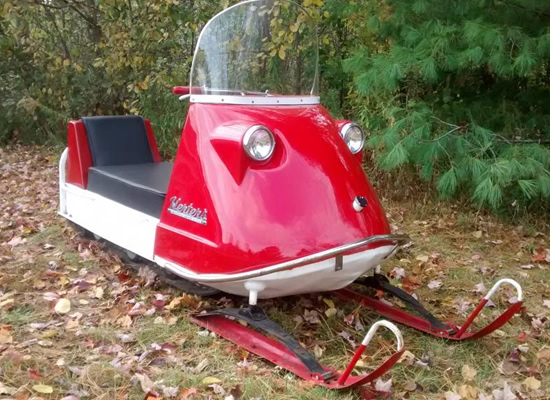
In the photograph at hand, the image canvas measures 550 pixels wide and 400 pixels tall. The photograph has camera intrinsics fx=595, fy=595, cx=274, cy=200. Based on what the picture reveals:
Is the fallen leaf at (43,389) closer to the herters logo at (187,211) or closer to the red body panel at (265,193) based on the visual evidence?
the red body panel at (265,193)

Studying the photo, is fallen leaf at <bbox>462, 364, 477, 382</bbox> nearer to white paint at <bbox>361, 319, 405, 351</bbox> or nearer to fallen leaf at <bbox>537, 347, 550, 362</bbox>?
fallen leaf at <bbox>537, 347, 550, 362</bbox>

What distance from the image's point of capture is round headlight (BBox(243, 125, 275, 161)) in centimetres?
265

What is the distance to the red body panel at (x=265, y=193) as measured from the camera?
2600 millimetres

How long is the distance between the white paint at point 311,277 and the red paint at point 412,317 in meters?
0.33

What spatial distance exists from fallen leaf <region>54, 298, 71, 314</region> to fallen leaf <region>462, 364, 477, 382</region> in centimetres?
200

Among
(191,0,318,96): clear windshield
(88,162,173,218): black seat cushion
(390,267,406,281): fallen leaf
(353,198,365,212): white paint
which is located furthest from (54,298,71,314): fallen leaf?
(390,267,406,281): fallen leaf

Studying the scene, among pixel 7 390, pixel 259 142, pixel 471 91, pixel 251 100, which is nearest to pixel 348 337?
pixel 259 142

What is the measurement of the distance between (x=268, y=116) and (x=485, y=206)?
9.09 ft

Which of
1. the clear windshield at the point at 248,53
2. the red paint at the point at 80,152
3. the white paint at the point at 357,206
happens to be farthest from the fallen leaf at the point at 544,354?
the red paint at the point at 80,152

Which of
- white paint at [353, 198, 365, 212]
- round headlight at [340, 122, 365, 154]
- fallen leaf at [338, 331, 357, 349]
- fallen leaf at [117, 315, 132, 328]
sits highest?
round headlight at [340, 122, 365, 154]

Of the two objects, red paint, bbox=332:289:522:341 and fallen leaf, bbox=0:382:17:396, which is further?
red paint, bbox=332:289:522:341

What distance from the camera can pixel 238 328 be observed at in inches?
110

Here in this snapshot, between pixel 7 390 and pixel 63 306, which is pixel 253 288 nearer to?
pixel 7 390

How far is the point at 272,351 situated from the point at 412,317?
78 cm
